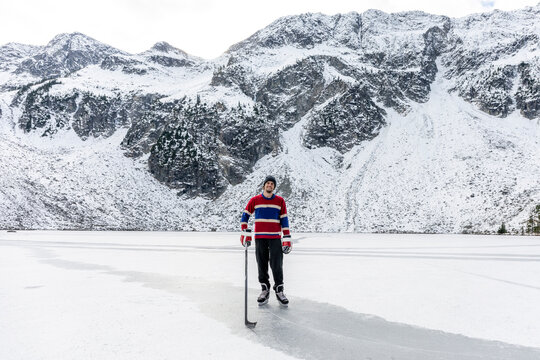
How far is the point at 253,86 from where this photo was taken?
274ft

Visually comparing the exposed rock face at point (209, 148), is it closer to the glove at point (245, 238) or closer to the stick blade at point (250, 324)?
the glove at point (245, 238)

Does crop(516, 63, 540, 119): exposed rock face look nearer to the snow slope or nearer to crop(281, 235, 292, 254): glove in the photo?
the snow slope

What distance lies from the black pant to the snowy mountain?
40.1 meters

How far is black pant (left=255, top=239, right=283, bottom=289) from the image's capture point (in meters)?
6.51

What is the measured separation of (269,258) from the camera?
6.77 meters

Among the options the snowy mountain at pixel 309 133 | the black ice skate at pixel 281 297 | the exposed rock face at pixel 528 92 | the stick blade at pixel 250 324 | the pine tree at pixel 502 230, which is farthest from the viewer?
the exposed rock face at pixel 528 92

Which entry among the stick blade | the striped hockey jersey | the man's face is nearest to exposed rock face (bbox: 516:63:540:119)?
the striped hockey jersey

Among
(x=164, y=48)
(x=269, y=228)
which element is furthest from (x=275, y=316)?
(x=164, y=48)

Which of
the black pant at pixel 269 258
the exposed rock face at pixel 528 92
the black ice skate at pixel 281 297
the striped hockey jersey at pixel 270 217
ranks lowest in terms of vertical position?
the black ice skate at pixel 281 297

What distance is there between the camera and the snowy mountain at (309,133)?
47062 mm

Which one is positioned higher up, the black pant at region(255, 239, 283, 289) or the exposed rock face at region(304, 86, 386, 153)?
the exposed rock face at region(304, 86, 386, 153)

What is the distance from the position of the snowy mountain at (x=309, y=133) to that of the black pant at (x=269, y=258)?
4014 cm

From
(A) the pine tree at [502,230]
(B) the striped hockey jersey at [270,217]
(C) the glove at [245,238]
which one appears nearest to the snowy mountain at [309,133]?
(A) the pine tree at [502,230]

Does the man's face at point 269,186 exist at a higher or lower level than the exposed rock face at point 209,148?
lower
